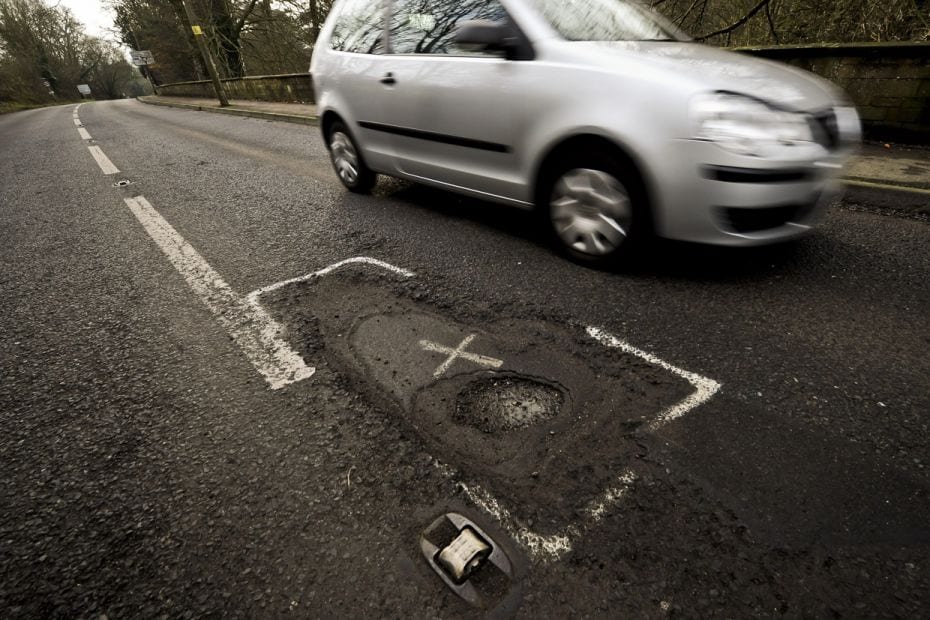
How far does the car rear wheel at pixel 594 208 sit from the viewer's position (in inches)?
102

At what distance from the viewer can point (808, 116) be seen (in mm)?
2340

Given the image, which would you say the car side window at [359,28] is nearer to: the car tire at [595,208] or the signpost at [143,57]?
the car tire at [595,208]

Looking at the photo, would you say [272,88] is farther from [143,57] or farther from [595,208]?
[143,57]

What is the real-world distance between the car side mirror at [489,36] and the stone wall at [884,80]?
4.57 m

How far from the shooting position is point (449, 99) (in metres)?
3.17

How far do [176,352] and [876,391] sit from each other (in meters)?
3.21

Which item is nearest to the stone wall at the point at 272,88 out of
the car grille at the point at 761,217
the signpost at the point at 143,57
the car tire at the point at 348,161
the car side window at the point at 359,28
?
the car tire at the point at 348,161

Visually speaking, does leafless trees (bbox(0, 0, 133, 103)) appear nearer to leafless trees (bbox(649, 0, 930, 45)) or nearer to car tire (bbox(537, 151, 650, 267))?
leafless trees (bbox(649, 0, 930, 45))

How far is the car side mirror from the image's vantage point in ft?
8.74

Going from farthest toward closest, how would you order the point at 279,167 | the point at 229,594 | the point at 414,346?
the point at 279,167, the point at 414,346, the point at 229,594

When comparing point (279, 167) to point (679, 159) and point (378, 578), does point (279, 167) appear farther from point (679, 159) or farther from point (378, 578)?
point (378, 578)

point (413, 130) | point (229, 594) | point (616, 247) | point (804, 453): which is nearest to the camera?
point (229, 594)

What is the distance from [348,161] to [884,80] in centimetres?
567

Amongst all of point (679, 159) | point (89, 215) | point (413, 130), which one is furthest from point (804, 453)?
point (89, 215)
